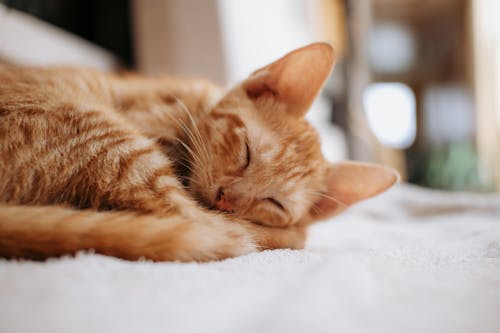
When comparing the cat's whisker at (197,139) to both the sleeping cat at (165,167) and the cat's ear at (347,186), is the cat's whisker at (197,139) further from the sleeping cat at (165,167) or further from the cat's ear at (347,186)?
the cat's ear at (347,186)

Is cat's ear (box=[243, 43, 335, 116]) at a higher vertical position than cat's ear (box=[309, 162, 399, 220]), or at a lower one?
higher

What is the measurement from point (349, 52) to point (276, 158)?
2.93 m

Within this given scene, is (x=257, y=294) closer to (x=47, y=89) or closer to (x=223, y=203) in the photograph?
(x=223, y=203)

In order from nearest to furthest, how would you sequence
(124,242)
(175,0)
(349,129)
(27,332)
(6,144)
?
(27,332), (124,242), (6,144), (175,0), (349,129)

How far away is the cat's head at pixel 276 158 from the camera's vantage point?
1.03 meters

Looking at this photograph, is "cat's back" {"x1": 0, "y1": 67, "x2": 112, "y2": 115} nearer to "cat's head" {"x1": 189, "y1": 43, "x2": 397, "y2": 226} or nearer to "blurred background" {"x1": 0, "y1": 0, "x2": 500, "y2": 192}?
"cat's head" {"x1": 189, "y1": 43, "x2": 397, "y2": 226}

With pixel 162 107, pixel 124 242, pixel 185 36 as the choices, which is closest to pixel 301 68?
pixel 162 107

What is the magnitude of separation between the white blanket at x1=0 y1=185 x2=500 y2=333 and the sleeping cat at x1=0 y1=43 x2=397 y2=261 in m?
0.06

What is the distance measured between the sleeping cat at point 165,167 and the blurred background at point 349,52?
2.25 ft

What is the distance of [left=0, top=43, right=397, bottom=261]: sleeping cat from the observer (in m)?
0.69

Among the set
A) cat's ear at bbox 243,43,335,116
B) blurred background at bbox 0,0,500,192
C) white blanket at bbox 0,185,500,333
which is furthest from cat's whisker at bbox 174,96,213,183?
blurred background at bbox 0,0,500,192

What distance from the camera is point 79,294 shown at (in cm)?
51

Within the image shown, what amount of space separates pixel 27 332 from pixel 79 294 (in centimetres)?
9

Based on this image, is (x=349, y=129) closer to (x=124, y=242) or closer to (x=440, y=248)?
(x=440, y=248)
